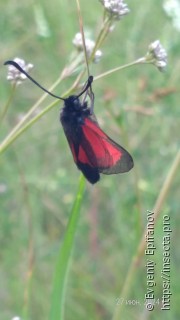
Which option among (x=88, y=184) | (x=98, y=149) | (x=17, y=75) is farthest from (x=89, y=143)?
(x=88, y=184)

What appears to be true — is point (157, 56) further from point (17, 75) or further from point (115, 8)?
point (17, 75)

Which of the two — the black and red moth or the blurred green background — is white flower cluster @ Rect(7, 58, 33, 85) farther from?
the blurred green background

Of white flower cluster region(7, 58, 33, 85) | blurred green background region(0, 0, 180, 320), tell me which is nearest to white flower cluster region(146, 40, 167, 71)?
white flower cluster region(7, 58, 33, 85)

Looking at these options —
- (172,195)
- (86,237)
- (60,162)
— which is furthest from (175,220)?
(60,162)

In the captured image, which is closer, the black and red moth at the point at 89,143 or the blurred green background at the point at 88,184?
the black and red moth at the point at 89,143

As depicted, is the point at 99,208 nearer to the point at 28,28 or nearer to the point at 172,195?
the point at 172,195

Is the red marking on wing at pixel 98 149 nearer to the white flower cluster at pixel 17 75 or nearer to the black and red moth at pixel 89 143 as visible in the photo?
the black and red moth at pixel 89 143

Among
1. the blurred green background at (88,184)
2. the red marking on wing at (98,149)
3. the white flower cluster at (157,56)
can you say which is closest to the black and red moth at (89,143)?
the red marking on wing at (98,149)
